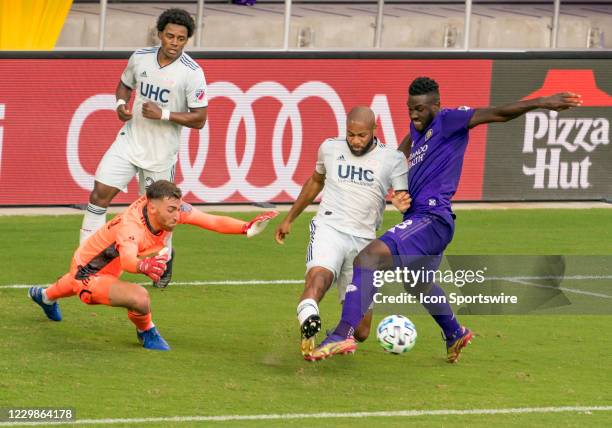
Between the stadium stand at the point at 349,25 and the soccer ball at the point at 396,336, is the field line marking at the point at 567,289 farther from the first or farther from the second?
the stadium stand at the point at 349,25

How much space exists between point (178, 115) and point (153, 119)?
243 mm

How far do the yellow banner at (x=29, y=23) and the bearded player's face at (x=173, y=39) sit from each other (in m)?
4.37

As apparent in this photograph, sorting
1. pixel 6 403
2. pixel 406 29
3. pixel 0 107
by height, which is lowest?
pixel 6 403

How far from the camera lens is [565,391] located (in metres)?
9.65

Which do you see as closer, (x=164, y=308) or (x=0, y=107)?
(x=164, y=308)

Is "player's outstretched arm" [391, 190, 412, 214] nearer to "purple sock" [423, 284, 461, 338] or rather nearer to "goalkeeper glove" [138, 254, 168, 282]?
"purple sock" [423, 284, 461, 338]

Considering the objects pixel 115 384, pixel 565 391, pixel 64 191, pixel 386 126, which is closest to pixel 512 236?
pixel 386 126

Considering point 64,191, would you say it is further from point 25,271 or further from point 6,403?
point 6,403

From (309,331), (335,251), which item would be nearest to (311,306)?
(309,331)

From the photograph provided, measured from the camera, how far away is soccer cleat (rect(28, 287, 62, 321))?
1101 cm

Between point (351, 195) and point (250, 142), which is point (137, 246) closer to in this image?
point (351, 195)

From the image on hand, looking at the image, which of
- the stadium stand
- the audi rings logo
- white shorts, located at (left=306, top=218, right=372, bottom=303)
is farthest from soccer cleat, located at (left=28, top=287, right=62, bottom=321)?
the stadium stand

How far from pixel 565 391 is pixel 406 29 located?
37.2 ft

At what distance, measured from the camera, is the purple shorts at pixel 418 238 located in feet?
32.5
